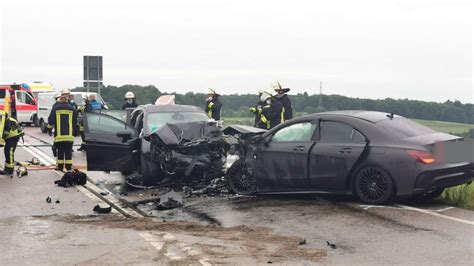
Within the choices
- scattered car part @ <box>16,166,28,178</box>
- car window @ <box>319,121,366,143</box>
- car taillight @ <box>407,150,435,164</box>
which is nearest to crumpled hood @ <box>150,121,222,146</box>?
car window @ <box>319,121,366,143</box>

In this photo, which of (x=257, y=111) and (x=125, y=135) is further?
(x=257, y=111)

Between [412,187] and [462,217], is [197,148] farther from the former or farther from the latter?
[462,217]

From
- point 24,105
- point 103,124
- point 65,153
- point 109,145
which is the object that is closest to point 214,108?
point 65,153

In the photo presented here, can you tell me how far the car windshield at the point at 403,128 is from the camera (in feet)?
28.5

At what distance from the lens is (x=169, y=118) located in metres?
11.9

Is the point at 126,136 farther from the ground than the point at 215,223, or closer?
farther from the ground

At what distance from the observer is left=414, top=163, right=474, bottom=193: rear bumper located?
8.11 metres

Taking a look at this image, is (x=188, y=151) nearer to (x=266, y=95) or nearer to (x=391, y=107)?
(x=391, y=107)

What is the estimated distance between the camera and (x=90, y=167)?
37.8 ft

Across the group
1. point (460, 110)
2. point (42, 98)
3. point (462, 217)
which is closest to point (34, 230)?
point (462, 217)

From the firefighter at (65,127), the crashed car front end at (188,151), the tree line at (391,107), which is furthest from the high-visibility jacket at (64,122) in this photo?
the tree line at (391,107)

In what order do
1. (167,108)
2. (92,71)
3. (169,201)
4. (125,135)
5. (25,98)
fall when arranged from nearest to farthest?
(169,201), (125,135), (167,108), (92,71), (25,98)

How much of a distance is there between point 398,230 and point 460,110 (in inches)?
344

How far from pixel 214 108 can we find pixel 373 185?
9195 mm
